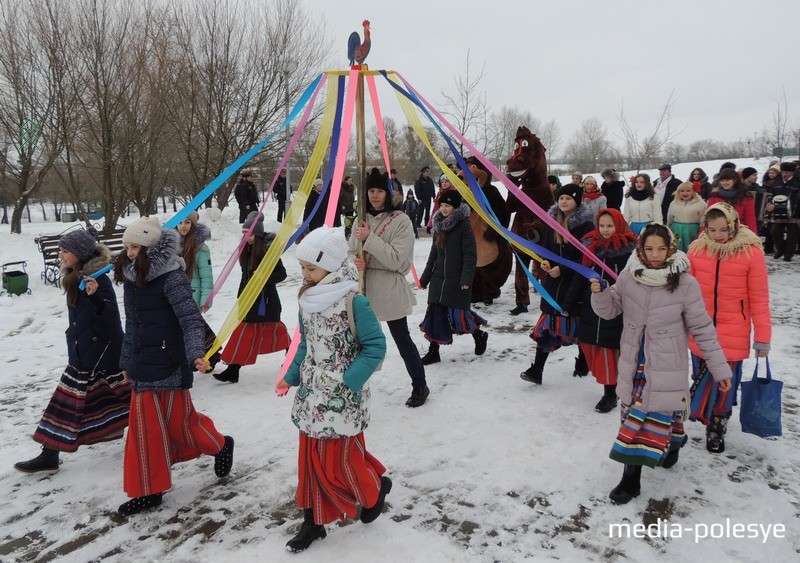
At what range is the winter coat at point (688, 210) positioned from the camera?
7.45 m

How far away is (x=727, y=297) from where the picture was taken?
3609 mm

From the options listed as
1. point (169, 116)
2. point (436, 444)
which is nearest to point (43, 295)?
point (169, 116)

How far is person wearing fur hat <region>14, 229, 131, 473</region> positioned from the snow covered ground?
252mm

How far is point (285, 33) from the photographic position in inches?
586

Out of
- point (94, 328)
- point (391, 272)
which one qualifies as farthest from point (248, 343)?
point (391, 272)

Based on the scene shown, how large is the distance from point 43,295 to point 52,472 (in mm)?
7225

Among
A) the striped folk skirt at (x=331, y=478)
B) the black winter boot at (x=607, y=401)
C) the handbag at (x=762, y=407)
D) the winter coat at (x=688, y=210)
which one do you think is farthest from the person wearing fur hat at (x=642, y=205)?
the striped folk skirt at (x=331, y=478)

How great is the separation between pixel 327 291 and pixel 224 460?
1631 mm

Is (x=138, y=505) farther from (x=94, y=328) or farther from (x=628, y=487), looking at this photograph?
(x=628, y=487)

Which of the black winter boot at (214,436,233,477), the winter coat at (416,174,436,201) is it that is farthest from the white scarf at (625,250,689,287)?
the winter coat at (416,174,436,201)

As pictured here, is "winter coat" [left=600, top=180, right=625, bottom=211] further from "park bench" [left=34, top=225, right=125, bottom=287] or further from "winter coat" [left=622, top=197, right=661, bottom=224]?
"park bench" [left=34, top=225, right=125, bottom=287]

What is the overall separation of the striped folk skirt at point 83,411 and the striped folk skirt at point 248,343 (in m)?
1.37

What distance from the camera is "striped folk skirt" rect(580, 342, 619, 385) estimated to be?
431cm

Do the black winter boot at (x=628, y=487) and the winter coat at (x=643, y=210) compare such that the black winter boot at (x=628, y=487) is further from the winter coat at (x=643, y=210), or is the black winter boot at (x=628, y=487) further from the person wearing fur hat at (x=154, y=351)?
the winter coat at (x=643, y=210)
